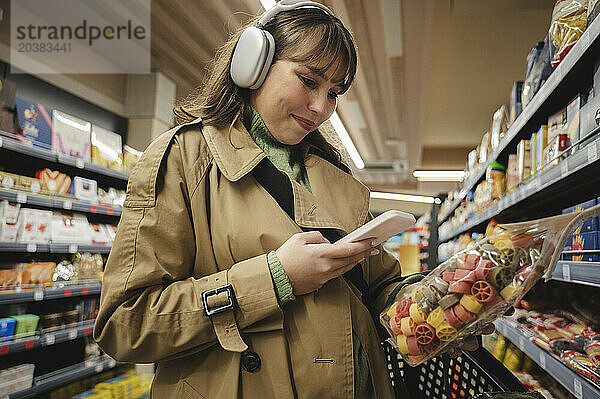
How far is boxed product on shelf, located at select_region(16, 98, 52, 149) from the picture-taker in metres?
3.63

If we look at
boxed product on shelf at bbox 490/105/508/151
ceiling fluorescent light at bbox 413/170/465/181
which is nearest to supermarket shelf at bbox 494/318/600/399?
boxed product on shelf at bbox 490/105/508/151

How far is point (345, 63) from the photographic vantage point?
1.35 metres

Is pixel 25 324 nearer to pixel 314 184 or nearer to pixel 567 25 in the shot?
pixel 314 184

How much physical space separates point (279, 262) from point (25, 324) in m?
3.03

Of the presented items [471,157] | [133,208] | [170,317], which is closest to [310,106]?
[133,208]

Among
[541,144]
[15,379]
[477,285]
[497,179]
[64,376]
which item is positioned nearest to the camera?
[477,285]

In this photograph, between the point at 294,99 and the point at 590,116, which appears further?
the point at 590,116

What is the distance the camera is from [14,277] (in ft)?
11.2

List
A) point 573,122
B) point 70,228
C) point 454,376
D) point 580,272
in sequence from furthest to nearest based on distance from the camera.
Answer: point 70,228 < point 573,122 < point 580,272 < point 454,376

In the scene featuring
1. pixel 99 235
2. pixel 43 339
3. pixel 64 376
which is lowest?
pixel 64 376

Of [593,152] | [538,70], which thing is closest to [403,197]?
[538,70]

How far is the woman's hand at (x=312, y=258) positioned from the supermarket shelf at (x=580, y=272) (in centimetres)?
65

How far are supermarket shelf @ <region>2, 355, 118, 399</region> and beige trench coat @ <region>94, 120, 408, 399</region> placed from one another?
2.79 metres

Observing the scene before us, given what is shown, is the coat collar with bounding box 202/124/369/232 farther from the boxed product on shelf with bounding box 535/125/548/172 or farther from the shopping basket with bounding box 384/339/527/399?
the boxed product on shelf with bounding box 535/125/548/172
